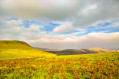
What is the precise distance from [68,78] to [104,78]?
4266mm

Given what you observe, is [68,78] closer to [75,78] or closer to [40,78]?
[75,78]

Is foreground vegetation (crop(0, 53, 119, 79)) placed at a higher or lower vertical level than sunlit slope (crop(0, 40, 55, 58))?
higher

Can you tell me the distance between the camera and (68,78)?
9352mm

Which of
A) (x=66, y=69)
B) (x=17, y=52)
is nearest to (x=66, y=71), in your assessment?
(x=66, y=69)

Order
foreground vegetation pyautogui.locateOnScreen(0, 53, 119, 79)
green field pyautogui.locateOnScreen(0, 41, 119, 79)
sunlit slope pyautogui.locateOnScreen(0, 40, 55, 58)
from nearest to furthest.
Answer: foreground vegetation pyautogui.locateOnScreen(0, 53, 119, 79) → green field pyautogui.locateOnScreen(0, 41, 119, 79) → sunlit slope pyautogui.locateOnScreen(0, 40, 55, 58)

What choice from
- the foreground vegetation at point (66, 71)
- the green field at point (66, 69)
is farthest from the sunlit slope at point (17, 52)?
the foreground vegetation at point (66, 71)

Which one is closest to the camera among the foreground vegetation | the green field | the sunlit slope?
the foreground vegetation

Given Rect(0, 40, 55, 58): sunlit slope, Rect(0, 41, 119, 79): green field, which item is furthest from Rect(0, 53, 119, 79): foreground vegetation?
Rect(0, 40, 55, 58): sunlit slope

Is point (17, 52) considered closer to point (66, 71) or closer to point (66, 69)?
point (66, 69)

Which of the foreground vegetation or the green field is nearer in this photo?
the foreground vegetation

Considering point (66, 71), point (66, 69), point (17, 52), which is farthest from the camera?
point (17, 52)

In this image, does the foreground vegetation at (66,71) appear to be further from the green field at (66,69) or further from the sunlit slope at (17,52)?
the sunlit slope at (17,52)

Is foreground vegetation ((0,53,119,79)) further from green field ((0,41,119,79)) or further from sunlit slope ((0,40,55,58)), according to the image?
sunlit slope ((0,40,55,58))

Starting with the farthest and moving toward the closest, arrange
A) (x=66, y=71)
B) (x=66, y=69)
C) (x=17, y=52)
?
Answer: (x=17, y=52)
(x=66, y=69)
(x=66, y=71)
